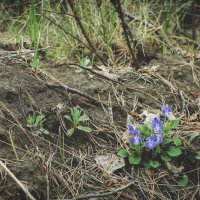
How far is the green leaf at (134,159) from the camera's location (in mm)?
2240

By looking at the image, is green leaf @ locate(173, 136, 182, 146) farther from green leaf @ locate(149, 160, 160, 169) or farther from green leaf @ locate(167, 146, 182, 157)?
green leaf @ locate(149, 160, 160, 169)

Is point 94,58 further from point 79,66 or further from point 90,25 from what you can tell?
point 79,66

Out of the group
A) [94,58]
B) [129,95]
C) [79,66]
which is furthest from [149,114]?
[94,58]

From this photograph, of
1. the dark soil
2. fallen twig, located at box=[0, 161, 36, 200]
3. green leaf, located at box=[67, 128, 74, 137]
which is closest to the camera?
fallen twig, located at box=[0, 161, 36, 200]

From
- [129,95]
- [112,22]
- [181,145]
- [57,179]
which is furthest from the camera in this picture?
[112,22]

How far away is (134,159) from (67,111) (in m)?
0.51

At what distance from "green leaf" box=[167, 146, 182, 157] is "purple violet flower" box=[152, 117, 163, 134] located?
139mm

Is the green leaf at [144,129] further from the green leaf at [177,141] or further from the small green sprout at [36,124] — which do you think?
the small green sprout at [36,124]

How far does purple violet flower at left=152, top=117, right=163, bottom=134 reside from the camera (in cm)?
226

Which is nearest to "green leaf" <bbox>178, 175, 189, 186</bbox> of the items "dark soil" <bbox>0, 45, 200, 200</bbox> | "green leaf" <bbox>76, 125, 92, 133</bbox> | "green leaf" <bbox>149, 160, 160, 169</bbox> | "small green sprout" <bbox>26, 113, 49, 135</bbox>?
"dark soil" <bbox>0, 45, 200, 200</bbox>

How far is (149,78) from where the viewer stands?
9.80 feet

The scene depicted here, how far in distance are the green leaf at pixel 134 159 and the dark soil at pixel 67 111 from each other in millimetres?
53

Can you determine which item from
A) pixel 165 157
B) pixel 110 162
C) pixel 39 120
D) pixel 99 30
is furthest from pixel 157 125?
pixel 99 30

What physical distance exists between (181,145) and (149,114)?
0.29m
